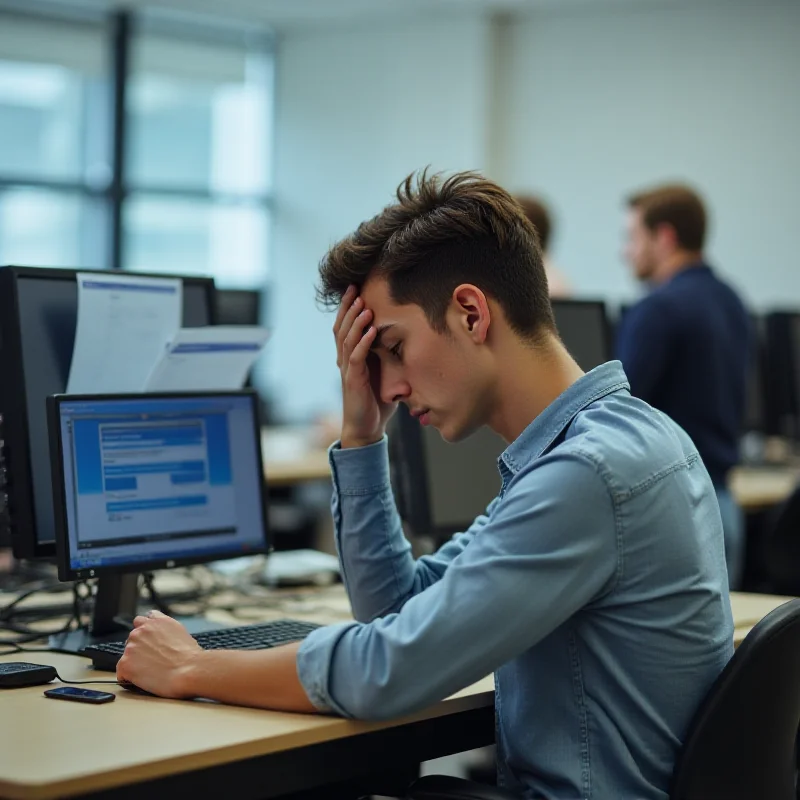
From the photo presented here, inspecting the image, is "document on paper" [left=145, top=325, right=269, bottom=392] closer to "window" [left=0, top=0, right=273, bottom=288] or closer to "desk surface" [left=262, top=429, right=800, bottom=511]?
"desk surface" [left=262, top=429, right=800, bottom=511]

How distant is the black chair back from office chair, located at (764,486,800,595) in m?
2.26

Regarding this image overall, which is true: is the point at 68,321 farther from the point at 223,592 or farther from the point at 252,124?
the point at 252,124

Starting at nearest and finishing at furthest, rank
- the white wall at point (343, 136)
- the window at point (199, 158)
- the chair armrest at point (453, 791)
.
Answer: the chair armrest at point (453, 791)
the white wall at point (343, 136)
the window at point (199, 158)

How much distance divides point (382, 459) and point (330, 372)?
6.23m

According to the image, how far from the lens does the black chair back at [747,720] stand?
1.37 meters

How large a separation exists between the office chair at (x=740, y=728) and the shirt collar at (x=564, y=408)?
0.31 m

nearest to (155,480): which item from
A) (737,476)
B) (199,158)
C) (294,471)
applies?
(294,471)

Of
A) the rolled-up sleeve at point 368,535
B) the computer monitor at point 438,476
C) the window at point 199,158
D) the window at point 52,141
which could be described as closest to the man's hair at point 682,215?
the computer monitor at point 438,476

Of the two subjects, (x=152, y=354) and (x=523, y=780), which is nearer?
(x=523, y=780)

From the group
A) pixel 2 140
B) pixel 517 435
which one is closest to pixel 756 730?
pixel 517 435

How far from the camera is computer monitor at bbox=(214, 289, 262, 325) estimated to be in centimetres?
418

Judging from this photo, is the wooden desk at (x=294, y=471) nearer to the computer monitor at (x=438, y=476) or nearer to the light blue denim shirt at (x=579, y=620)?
the computer monitor at (x=438, y=476)

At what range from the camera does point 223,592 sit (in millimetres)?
2383

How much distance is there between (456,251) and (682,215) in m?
2.35
